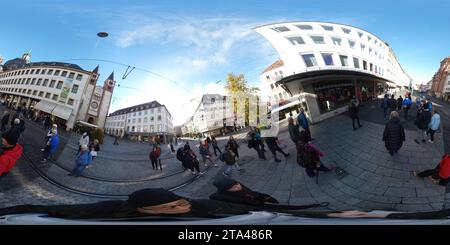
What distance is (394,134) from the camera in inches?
41.7

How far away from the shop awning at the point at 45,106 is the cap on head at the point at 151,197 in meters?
0.58

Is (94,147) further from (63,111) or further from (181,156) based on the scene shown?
(181,156)

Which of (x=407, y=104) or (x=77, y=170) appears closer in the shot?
(x=407, y=104)

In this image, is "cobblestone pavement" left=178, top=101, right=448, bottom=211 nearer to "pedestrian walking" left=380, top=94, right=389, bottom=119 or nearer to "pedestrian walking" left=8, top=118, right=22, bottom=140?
"pedestrian walking" left=380, top=94, right=389, bottom=119

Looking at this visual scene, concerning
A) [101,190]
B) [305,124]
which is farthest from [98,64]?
[305,124]

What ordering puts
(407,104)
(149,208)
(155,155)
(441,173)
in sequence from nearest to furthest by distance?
(441,173) → (407,104) → (149,208) → (155,155)

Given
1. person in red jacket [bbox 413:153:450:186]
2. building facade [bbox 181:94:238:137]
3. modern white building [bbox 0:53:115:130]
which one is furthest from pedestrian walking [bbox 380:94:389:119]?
modern white building [bbox 0:53:115:130]

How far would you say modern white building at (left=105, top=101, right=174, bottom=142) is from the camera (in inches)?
47.3

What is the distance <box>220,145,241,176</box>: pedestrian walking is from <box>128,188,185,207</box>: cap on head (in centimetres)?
29

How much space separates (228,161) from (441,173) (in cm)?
92

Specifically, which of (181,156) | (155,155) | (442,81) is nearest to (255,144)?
(181,156)

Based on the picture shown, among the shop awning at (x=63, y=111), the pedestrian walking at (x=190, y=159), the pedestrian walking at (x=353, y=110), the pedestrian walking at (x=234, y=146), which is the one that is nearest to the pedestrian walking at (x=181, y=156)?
the pedestrian walking at (x=190, y=159)

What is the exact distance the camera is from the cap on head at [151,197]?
1.21 metres
